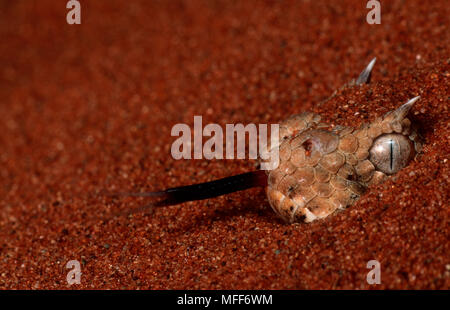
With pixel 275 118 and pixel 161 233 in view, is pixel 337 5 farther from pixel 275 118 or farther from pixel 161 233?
pixel 161 233

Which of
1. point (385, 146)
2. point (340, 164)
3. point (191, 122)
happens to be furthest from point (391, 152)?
point (191, 122)

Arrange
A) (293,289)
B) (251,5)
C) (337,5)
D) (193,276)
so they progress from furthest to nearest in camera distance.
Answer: (251,5)
(337,5)
(193,276)
(293,289)

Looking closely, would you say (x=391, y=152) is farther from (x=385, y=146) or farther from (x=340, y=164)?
(x=340, y=164)

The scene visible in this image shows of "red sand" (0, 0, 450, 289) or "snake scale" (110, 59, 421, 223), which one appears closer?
"red sand" (0, 0, 450, 289)

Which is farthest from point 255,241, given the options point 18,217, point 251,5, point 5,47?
point 5,47

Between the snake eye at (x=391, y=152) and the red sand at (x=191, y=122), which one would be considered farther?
the snake eye at (x=391, y=152)

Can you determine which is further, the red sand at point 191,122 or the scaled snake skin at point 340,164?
the scaled snake skin at point 340,164

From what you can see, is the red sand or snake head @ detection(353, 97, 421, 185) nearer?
the red sand
